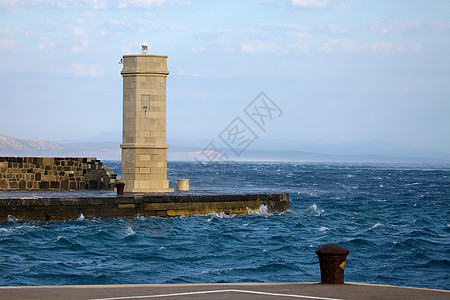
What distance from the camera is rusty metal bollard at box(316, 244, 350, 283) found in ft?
33.9

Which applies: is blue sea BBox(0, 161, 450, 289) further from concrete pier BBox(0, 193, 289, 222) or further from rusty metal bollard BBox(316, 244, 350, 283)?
rusty metal bollard BBox(316, 244, 350, 283)

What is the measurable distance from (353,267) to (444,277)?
2319mm

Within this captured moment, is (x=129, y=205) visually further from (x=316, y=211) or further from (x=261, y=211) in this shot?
(x=316, y=211)

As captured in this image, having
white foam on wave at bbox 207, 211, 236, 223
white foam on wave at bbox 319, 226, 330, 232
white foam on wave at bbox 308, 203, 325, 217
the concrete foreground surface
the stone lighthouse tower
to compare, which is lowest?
white foam on wave at bbox 319, 226, 330, 232

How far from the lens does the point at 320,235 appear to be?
83.7 ft

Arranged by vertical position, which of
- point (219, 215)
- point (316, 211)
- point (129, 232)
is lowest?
point (316, 211)

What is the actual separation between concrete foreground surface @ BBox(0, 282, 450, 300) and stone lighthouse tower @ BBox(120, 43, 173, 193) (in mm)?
19231

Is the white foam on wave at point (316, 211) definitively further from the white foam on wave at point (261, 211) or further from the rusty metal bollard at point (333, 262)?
the rusty metal bollard at point (333, 262)

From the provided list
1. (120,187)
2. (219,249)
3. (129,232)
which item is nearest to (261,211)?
(120,187)

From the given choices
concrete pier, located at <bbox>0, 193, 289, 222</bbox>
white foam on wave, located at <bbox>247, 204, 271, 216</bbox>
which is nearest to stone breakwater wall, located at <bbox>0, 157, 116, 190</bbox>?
concrete pier, located at <bbox>0, 193, 289, 222</bbox>

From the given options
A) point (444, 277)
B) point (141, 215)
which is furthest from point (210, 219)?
point (444, 277)

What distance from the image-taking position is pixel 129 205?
2580 centimetres

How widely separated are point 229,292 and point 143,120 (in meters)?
20.2

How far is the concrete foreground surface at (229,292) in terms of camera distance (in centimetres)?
936
